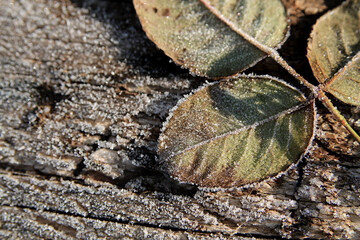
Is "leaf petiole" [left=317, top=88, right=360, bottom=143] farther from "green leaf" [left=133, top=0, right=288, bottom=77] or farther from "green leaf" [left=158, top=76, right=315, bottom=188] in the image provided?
"green leaf" [left=133, top=0, right=288, bottom=77]

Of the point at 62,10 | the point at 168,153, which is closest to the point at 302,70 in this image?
the point at 168,153

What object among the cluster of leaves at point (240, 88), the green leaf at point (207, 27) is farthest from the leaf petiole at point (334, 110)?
the green leaf at point (207, 27)

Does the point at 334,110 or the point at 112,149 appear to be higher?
the point at 334,110

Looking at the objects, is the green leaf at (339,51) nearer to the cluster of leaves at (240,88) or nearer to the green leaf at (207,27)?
the cluster of leaves at (240,88)

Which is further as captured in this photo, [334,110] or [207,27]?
[207,27]

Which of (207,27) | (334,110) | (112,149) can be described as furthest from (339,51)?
(112,149)

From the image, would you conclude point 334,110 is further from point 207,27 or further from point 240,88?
point 207,27

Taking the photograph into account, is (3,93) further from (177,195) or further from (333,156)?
(333,156)
